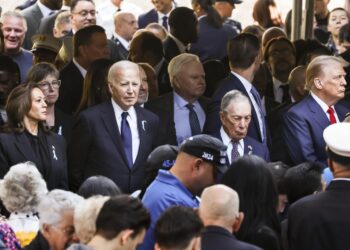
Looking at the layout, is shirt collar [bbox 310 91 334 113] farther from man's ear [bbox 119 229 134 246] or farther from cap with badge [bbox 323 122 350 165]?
man's ear [bbox 119 229 134 246]

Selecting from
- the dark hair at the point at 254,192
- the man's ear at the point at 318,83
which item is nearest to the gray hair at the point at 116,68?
the man's ear at the point at 318,83

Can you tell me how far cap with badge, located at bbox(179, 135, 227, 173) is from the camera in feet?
28.5

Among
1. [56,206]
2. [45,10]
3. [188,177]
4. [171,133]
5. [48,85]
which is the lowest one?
[171,133]

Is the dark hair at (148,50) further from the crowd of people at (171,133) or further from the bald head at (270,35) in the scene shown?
the bald head at (270,35)

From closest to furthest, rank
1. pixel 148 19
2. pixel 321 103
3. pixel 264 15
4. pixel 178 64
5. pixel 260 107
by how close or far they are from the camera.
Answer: pixel 321 103, pixel 260 107, pixel 178 64, pixel 148 19, pixel 264 15

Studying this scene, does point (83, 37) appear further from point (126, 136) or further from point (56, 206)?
point (56, 206)

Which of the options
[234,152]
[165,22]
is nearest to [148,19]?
[165,22]

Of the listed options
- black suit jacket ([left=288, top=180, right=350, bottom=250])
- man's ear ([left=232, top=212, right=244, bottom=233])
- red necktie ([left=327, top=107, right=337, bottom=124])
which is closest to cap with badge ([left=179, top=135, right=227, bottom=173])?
black suit jacket ([left=288, top=180, right=350, bottom=250])

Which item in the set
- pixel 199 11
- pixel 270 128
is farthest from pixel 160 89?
pixel 199 11

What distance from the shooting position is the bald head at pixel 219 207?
7656 millimetres

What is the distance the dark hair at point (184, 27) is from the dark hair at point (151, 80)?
2290 millimetres

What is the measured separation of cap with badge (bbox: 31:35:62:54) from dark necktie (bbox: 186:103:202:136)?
2.00 m

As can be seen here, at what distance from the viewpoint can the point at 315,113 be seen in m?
11.5

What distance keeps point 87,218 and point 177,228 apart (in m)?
0.64
